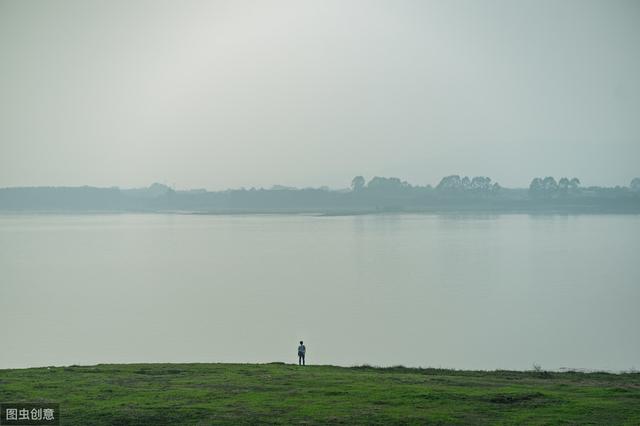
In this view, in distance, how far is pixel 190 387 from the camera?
13.6 metres

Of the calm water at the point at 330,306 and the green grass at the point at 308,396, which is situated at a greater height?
the green grass at the point at 308,396

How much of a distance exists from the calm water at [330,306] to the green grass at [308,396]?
20.2 ft

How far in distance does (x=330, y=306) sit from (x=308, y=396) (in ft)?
64.7

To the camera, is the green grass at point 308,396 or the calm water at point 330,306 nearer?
the green grass at point 308,396

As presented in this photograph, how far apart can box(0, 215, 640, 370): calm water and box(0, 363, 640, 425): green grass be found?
6.17 m

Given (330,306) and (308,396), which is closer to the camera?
(308,396)

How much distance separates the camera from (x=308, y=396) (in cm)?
1272

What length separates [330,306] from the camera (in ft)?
106

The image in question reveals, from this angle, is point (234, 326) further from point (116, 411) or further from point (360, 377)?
point (116, 411)

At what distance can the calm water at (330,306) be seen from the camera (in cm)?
2297

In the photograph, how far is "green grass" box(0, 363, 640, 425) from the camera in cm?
1131

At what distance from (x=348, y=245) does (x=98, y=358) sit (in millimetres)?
45916

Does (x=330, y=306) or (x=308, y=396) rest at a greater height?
(x=308, y=396)

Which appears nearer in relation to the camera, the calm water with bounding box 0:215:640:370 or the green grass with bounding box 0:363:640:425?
the green grass with bounding box 0:363:640:425
